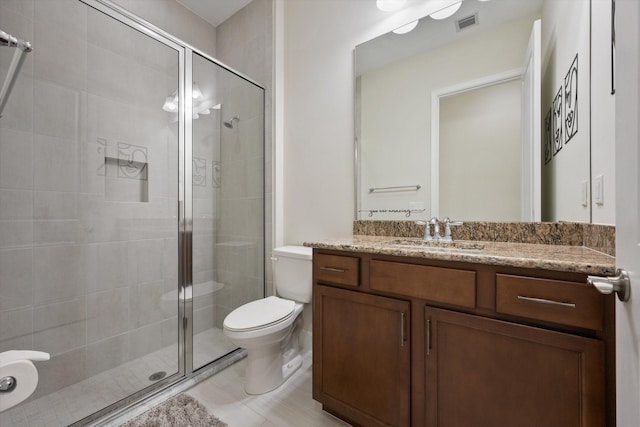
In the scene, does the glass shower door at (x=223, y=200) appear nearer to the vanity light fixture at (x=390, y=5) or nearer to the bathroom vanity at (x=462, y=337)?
the bathroom vanity at (x=462, y=337)

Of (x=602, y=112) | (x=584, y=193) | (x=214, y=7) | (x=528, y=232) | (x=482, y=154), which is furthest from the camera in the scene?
(x=214, y=7)

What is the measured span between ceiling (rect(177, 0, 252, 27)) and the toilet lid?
2523 mm

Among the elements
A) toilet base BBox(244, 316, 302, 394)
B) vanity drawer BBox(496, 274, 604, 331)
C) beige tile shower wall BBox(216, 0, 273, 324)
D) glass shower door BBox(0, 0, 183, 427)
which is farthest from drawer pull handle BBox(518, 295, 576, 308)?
glass shower door BBox(0, 0, 183, 427)

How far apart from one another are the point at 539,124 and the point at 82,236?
2.53 metres

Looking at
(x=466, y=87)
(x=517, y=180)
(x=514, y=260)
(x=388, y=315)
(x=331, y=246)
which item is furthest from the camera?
(x=466, y=87)

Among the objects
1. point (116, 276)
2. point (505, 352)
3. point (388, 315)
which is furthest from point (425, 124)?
point (116, 276)

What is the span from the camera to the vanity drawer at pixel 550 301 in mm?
772

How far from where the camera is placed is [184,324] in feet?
5.96

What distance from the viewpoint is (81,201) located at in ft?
5.09

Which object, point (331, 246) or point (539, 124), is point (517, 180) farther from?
point (331, 246)

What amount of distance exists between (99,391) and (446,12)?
9.45 ft

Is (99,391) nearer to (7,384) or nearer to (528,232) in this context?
(7,384)

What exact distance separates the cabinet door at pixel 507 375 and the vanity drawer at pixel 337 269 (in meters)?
0.34

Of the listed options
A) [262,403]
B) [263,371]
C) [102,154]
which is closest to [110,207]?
[102,154]
